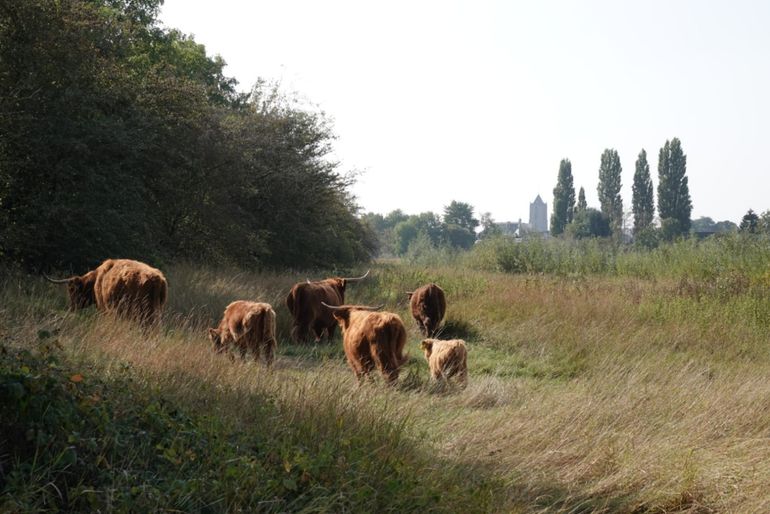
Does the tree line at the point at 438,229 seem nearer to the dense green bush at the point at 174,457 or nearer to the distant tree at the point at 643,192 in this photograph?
the distant tree at the point at 643,192

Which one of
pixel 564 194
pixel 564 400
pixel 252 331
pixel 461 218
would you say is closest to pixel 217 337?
pixel 252 331

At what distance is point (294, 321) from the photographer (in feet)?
41.5

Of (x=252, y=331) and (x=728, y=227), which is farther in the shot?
(x=728, y=227)

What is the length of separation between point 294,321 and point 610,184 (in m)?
79.5

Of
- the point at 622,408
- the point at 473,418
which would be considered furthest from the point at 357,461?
the point at 622,408

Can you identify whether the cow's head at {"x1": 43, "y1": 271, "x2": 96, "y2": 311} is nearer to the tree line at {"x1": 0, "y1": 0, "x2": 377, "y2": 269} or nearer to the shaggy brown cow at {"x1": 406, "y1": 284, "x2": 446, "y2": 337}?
the tree line at {"x1": 0, "y1": 0, "x2": 377, "y2": 269}

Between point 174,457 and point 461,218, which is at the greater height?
point 461,218

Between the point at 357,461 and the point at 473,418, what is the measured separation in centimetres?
228

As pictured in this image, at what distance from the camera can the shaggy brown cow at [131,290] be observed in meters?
10.2

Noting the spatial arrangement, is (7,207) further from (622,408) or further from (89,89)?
(622,408)

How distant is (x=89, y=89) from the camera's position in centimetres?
1582

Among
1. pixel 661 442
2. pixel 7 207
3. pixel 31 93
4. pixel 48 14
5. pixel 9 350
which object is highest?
pixel 48 14

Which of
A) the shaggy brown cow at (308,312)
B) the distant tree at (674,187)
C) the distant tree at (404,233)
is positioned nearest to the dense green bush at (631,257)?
the shaggy brown cow at (308,312)

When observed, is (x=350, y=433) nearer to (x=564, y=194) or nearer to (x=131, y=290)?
(x=131, y=290)
